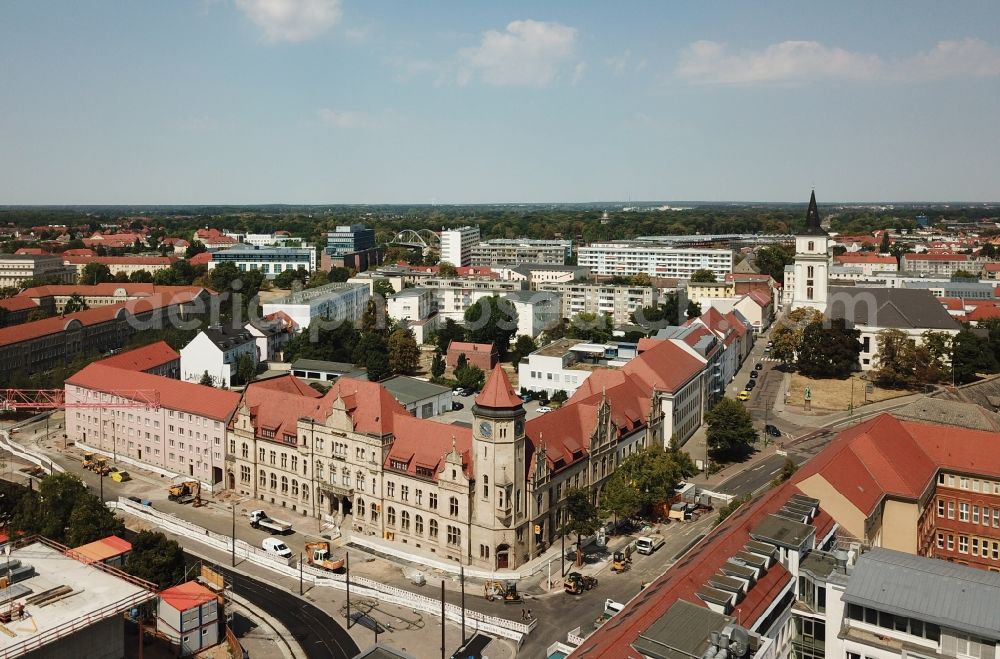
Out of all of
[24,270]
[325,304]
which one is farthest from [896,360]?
[24,270]

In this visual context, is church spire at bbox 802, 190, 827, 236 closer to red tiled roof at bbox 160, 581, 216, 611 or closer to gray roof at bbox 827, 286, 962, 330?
gray roof at bbox 827, 286, 962, 330

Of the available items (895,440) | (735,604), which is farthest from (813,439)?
(735,604)

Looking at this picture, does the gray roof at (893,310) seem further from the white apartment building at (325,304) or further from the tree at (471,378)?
the white apartment building at (325,304)

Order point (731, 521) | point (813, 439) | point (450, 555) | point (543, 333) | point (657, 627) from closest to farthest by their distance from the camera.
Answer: point (657, 627)
point (731, 521)
point (450, 555)
point (813, 439)
point (543, 333)

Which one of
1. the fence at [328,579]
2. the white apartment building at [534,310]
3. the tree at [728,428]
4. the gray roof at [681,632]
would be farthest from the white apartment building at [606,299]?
the gray roof at [681,632]

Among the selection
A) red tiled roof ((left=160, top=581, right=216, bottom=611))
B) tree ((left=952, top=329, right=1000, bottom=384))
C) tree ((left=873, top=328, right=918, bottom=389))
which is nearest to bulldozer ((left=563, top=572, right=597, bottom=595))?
red tiled roof ((left=160, top=581, right=216, bottom=611))

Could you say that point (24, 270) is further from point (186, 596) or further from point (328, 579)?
point (186, 596)

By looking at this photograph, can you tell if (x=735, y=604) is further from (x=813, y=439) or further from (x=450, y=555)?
(x=813, y=439)
